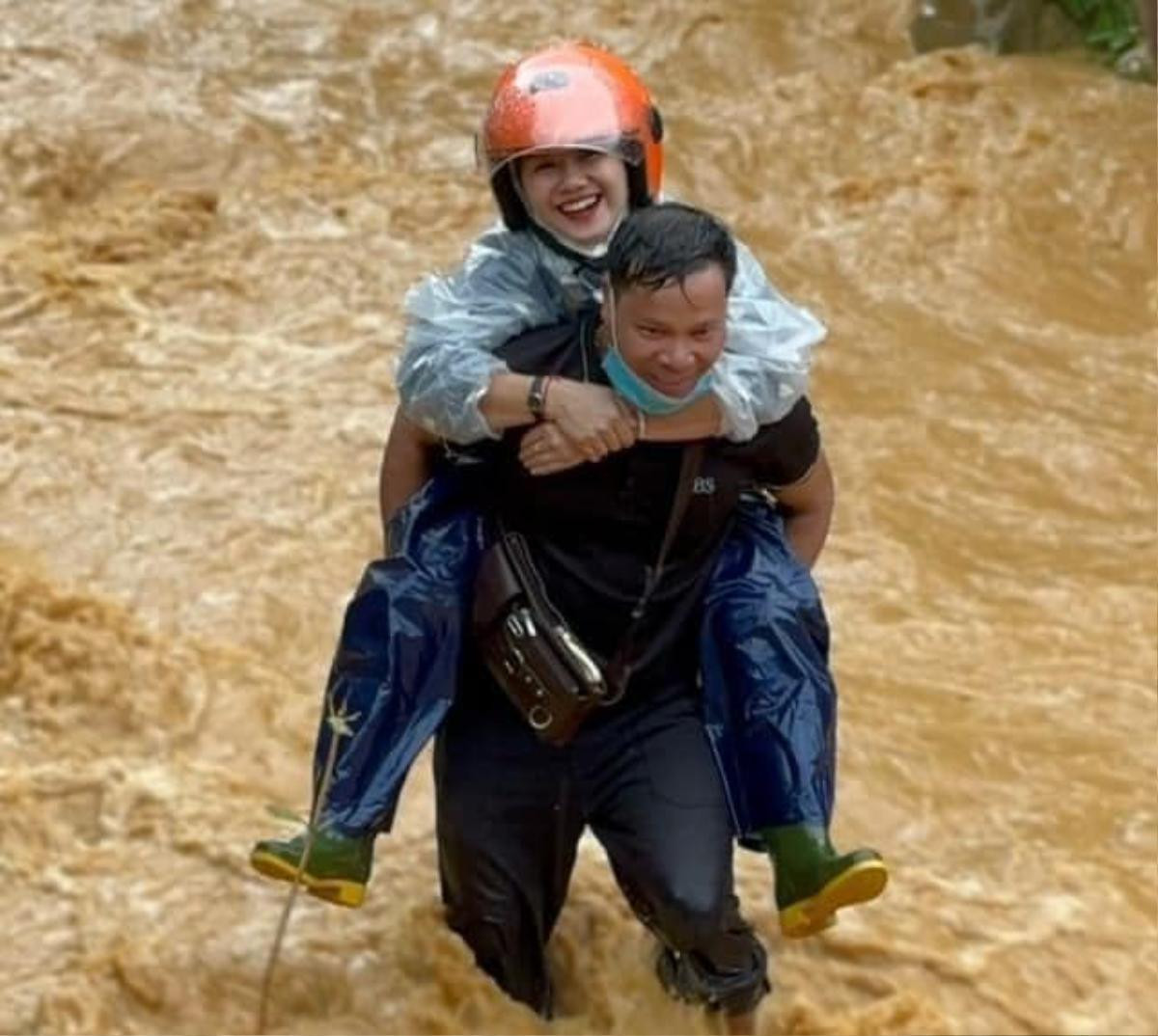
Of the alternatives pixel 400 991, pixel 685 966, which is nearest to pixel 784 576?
pixel 685 966

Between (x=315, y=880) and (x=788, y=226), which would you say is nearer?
(x=315, y=880)

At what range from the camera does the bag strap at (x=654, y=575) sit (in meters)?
2.97

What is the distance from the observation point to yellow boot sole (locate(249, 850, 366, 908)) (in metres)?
3.12

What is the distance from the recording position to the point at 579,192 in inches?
118

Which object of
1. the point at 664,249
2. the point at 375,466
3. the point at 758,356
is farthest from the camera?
the point at 375,466

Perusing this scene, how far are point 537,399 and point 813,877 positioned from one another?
670 millimetres

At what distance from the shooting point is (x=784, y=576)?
3109 mm

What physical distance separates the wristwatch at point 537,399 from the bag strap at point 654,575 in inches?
7.1

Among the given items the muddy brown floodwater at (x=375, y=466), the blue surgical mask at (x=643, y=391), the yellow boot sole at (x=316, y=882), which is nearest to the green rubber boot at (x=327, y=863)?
the yellow boot sole at (x=316, y=882)

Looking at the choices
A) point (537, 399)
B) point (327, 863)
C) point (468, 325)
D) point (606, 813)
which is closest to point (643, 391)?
point (537, 399)

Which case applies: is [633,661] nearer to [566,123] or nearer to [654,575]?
[654,575]

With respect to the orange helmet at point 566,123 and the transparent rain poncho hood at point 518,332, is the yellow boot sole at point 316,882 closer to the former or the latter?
the transparent rain poncho hood at point 518,332

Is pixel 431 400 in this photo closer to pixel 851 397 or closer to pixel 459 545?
pixel 459 545

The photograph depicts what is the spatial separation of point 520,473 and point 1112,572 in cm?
251
